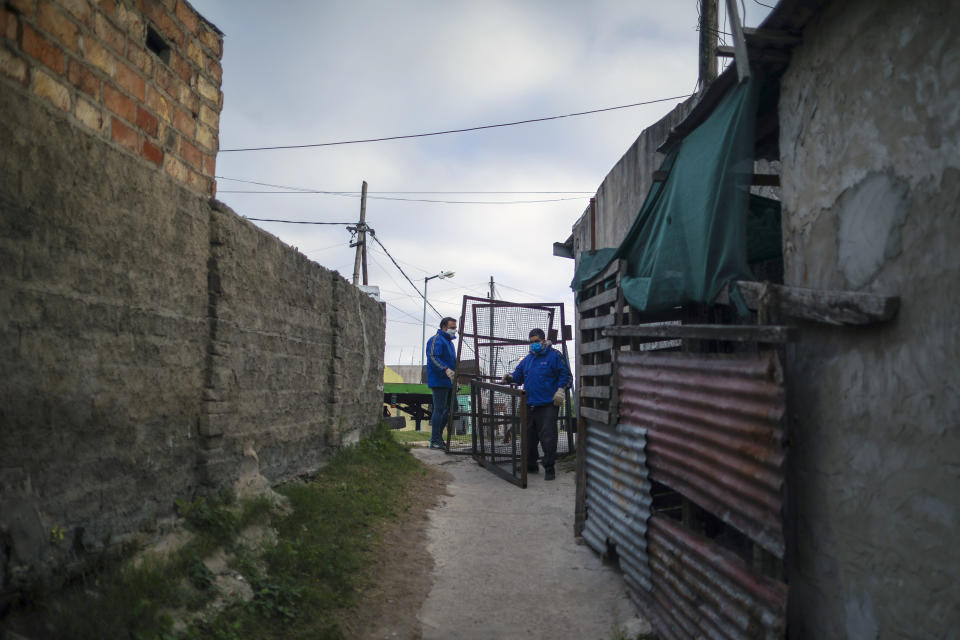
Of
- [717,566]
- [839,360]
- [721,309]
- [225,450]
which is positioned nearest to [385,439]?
[225,450]

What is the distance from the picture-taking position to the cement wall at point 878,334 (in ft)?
6.23

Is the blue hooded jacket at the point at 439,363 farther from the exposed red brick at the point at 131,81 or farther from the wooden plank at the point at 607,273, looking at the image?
the exposed red brick at the point at 131,81

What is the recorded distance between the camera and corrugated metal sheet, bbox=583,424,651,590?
3.88 meters

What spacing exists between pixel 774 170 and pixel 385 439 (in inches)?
220

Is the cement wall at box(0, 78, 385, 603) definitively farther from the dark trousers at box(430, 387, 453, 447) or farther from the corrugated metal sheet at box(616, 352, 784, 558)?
the dark trousers at box(430, 387, 453, 447)

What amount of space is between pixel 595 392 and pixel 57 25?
13.3ft

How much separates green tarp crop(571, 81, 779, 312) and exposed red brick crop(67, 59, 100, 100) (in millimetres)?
3046

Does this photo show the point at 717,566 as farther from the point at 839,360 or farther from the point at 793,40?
the point at 793,40

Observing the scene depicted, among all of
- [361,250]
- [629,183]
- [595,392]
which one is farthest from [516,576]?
[361,250]

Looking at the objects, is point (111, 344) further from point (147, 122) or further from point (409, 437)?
point (409, 437)

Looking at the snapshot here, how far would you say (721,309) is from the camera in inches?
164

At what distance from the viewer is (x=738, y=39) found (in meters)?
2.81

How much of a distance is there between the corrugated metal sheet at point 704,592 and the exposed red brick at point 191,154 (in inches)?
137

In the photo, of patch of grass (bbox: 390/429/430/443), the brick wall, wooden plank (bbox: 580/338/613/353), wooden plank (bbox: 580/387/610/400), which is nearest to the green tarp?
wooden plank (bbox: 580/338/613/353)
